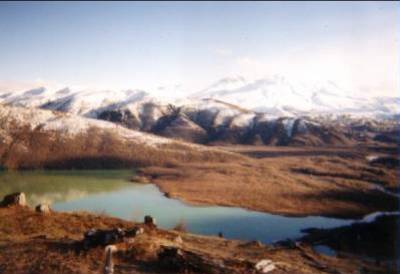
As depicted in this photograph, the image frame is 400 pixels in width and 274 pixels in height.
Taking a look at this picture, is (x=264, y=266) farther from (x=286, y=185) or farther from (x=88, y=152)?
(x=88, y=152)

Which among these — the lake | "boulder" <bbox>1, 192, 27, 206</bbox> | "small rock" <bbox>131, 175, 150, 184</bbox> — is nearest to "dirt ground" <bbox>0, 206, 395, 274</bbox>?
"boulder" <bbox>1, 192, 27, 206</bbox>

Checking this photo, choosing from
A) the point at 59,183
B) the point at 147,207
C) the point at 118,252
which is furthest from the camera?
the point at 59,183

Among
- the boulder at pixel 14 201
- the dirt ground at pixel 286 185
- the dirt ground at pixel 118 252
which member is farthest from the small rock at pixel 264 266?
the dirt ground at pixel 286 185

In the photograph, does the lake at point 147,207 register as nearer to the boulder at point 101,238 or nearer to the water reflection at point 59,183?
the water reflection at point 59,183

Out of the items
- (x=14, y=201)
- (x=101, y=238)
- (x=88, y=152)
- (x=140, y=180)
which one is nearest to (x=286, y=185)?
(x=140, y=180)

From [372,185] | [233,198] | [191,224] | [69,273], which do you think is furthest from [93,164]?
[69,273]
